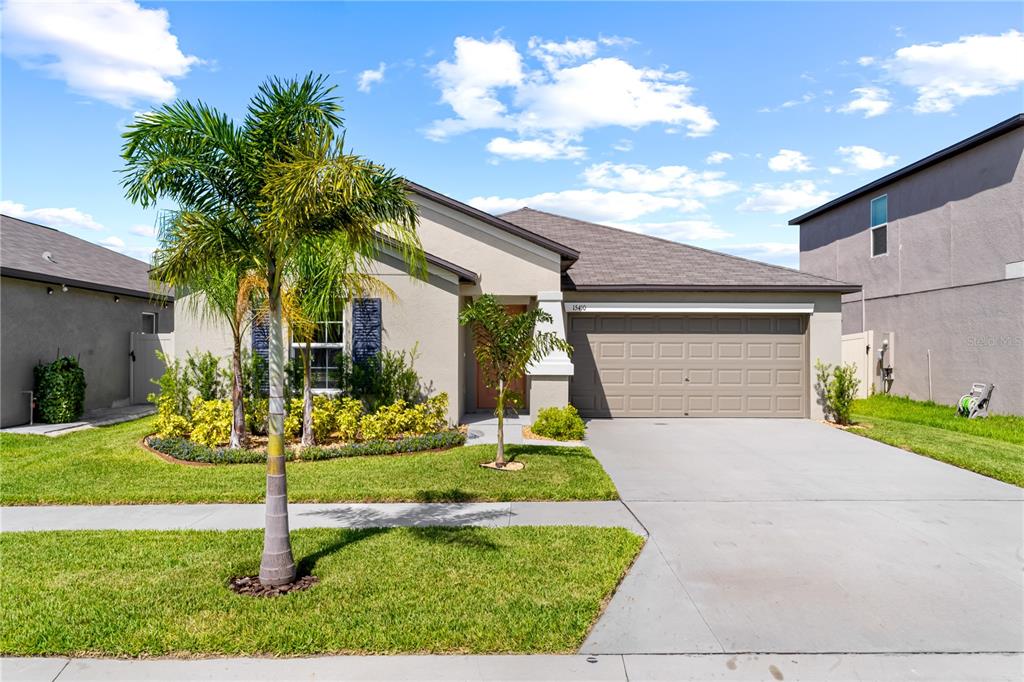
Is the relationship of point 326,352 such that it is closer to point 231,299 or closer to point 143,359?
point 231,299

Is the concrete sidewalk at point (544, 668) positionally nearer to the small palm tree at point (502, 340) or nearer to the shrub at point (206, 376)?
the small palm tree at point (502, 340)

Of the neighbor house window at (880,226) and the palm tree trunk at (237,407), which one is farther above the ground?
the neighbor house window at (880,226)

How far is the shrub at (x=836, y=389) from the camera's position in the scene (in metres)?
13.6

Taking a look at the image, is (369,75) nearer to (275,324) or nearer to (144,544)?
(275,324)

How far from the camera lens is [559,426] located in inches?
465

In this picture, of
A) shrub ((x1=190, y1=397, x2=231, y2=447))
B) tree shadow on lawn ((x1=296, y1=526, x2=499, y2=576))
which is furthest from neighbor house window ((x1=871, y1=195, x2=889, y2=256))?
shrub ((x1=190, y1=397, x2=231, y2=447))

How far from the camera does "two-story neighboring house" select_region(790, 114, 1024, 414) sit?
45.6 feet

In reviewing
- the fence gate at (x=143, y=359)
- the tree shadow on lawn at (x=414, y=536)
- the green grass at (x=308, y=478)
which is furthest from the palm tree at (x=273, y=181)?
the fence gate at (x=143, y=359)

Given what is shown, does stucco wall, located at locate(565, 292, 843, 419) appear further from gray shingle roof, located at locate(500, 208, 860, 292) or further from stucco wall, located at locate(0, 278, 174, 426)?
stucco wall, located at locate(0, 278, 174, 426)

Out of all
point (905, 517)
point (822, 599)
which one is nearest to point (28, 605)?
point (822, 599)

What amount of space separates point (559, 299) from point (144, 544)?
9.21 meters

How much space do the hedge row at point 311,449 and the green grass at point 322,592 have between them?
10.8ft

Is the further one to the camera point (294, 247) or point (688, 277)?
point (688, 277)

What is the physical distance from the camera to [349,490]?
7918mm
